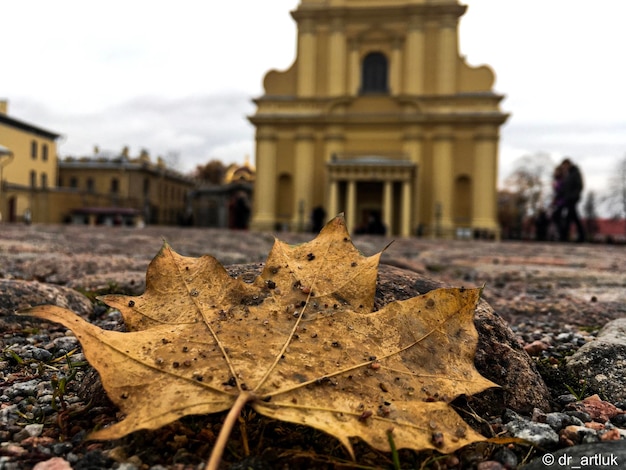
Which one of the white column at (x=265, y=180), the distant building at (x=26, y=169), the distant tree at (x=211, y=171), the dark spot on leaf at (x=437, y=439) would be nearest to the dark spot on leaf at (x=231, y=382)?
the dark spot on leaf at (x=437, y=439)

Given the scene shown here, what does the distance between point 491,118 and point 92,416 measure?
1074 inches

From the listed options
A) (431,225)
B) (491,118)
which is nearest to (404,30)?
(491,118)

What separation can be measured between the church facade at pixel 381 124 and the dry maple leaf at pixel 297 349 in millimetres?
24462

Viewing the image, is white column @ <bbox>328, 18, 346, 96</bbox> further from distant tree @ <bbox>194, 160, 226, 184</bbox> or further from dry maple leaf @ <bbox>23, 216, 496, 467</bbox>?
distant tree @ <bbox>194, 160, 226, 184</bbox>

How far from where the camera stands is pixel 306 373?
2.68ft

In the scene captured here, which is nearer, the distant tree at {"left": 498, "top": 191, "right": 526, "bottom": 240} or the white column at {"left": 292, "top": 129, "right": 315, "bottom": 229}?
the white column at {"left": 292, "top": 129, "right": 315, "bottom": 229}

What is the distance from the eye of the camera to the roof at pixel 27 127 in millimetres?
37219

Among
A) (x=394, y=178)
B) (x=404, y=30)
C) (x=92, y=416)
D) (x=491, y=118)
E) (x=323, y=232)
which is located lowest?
(x=92, y=416)

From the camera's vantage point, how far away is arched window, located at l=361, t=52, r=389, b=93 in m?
27.5

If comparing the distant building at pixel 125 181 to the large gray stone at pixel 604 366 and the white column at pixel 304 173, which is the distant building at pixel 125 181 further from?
the large gray stone at pixel 604 366

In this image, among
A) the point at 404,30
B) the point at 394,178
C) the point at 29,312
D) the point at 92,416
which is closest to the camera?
the point at 29,312

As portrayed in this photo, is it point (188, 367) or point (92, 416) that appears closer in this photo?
point (188, 367)

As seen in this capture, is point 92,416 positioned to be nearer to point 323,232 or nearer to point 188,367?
point 188,367

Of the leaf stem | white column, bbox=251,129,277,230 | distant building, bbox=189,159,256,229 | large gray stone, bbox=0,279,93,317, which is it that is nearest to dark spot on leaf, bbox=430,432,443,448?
the leaf stem
